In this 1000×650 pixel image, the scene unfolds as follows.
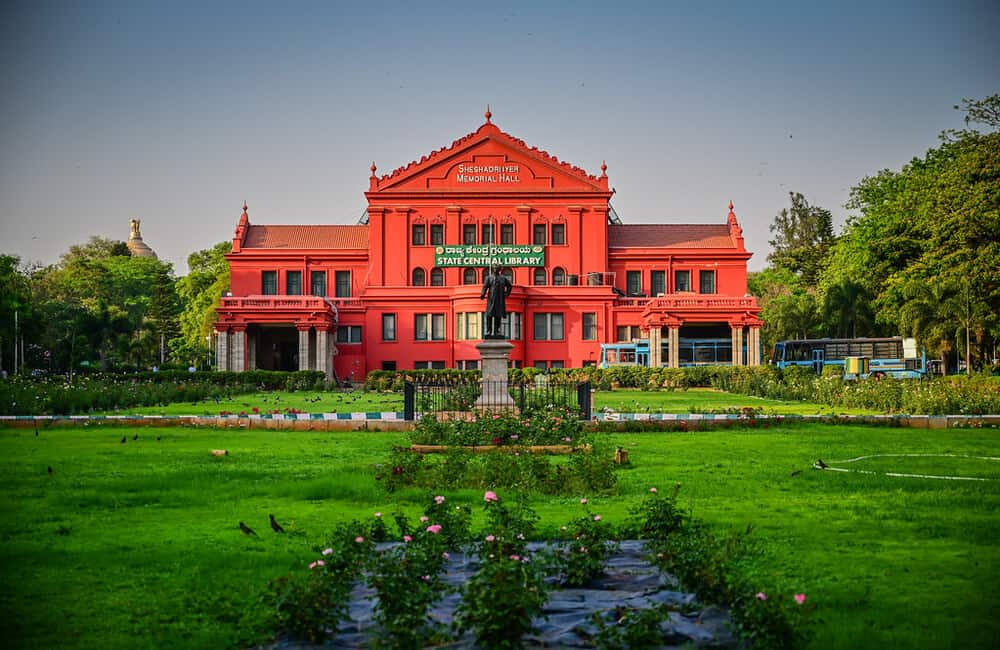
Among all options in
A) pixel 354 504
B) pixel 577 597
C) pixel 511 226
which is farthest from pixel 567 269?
pixel 577 597

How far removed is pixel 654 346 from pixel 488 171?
1536 cm

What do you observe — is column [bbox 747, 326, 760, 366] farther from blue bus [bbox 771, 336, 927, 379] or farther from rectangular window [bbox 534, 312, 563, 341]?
rectangular window [bbox 534, 312, 563, 341]

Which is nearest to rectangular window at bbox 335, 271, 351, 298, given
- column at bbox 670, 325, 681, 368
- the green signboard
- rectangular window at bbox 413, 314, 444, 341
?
the green signboard

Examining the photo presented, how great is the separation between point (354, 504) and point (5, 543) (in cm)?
361

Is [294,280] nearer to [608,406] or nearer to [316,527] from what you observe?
[608,406]

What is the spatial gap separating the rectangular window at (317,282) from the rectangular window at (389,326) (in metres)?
7.06

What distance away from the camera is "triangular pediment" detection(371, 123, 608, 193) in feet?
187

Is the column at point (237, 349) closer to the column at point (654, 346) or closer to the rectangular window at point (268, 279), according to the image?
the rectangular window at point (268, 279)

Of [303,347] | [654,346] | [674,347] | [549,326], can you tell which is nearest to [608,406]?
[674,347]

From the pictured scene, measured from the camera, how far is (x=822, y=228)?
87.7 metres

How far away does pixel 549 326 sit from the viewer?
2141 inches

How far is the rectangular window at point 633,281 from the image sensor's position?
59.1m

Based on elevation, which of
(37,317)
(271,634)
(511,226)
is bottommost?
(271,634)

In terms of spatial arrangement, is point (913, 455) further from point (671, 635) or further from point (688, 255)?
point (688, 255)
